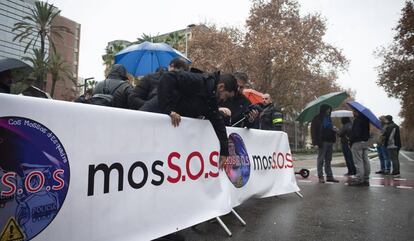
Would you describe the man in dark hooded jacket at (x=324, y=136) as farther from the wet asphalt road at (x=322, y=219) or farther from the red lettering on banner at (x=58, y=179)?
the red lettering on banner at (x=58, y=179)

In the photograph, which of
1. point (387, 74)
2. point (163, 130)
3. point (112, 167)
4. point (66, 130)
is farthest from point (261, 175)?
point (387, 74)

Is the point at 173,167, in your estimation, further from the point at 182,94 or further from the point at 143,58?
the point at 143,58

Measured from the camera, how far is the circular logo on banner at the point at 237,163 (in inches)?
166

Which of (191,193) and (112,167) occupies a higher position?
(112,167)

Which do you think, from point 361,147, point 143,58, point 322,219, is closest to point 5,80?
point 322,219

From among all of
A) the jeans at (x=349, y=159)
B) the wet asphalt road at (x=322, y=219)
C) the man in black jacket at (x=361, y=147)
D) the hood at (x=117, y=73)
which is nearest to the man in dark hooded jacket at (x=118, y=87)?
the hood at (x=117, y=73)

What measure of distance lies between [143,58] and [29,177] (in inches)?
219

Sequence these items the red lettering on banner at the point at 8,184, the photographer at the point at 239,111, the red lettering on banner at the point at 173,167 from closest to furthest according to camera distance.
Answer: the red lettering on banner at the point at 8,184 < the red lettering on banner at the point at 173,167 < the photographer at the point at 239,111

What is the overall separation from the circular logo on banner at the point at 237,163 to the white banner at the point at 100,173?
1.10 feet

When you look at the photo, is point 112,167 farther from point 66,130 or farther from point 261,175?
point 261,175

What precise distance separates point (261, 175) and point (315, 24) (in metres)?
27.0

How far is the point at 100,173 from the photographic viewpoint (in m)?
2.52

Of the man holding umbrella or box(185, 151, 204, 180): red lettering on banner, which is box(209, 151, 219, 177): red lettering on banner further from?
the man holding umbrella

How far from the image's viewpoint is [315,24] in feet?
94.7
